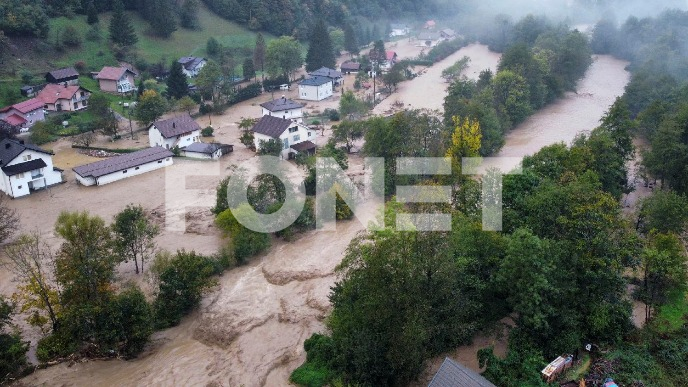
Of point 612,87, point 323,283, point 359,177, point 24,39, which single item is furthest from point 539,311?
point 24,39

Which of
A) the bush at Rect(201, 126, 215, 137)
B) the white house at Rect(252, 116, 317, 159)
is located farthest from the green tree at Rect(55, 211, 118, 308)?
the bush at Rect(201, 126, 215, 137)

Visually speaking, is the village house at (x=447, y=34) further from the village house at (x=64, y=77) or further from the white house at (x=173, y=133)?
the white house at (x=173, y=133)

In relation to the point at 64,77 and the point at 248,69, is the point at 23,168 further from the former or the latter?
the point at 248,69

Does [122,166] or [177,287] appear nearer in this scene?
[177,287]

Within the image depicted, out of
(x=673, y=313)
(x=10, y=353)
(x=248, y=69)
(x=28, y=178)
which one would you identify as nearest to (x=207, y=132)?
(x=28, y=178)

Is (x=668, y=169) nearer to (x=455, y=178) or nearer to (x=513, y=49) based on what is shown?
(x=455, y=178)

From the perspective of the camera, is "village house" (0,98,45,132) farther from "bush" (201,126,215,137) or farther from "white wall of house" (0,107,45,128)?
"bush" (201,126,215,137)

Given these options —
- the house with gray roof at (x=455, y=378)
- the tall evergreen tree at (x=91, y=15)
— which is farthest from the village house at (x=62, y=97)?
the house with gray roof at (x=455, y=378)
